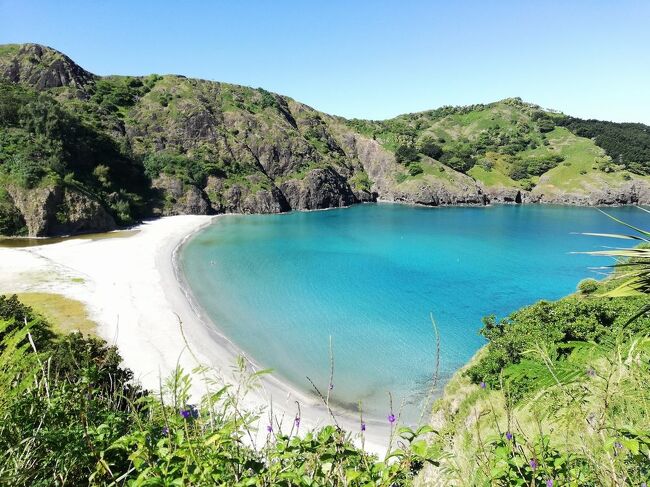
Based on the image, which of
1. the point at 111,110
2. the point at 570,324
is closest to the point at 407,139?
the point at 111,110

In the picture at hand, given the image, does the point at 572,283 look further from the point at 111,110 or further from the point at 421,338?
the point at 111,110

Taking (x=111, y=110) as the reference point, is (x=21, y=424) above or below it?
below

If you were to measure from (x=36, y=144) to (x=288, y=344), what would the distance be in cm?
5604

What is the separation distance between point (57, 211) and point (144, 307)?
112 feet

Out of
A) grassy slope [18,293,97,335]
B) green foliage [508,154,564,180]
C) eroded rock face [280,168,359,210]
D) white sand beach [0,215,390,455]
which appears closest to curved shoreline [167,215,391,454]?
white sand beach [0,215,390,455]

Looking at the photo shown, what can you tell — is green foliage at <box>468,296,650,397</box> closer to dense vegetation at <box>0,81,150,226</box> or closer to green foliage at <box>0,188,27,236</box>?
green foliage at <box>0,188,27,236</box>

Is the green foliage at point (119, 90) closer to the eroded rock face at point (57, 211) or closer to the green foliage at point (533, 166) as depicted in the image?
the eroded rock face at point (57, 211)

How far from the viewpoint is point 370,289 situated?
34.1 m

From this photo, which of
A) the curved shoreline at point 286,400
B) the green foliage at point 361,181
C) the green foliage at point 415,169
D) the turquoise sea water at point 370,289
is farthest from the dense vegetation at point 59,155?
the green foliage at point 415,169

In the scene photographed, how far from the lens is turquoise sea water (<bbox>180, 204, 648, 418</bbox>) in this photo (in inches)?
829

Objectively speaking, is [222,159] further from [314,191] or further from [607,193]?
[607,193]

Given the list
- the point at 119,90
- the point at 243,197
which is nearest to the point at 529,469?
the point at 243,197

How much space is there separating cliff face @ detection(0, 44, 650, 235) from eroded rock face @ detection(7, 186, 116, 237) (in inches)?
5.5

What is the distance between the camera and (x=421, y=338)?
24.6m
